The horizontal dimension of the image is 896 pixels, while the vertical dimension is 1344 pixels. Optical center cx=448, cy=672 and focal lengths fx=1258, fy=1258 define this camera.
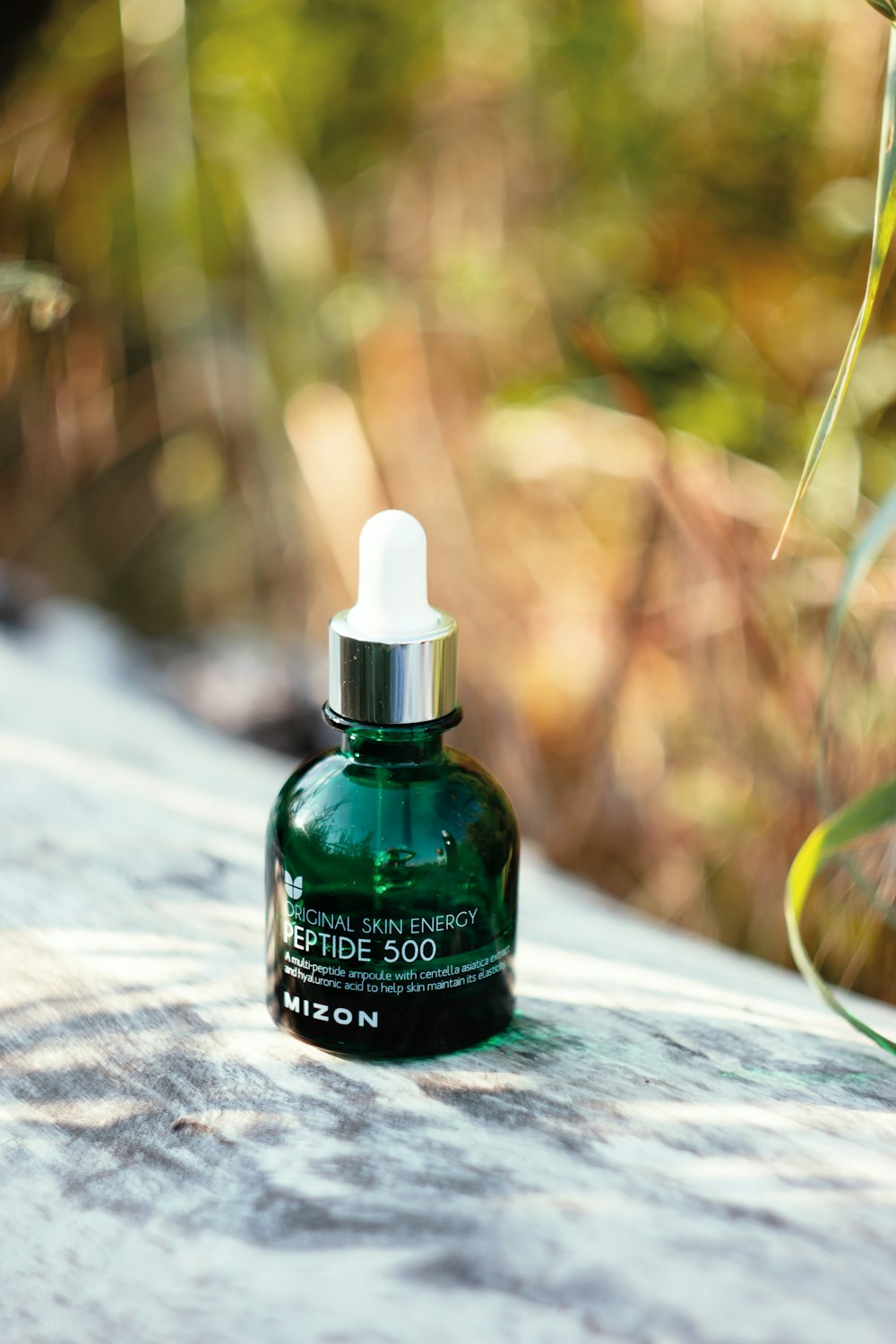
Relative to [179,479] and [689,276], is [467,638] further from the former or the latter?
[179,479]

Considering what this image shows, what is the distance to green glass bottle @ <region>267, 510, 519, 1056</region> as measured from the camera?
551mm

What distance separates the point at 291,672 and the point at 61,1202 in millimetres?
976

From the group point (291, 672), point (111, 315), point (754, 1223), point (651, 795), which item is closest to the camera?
point (754, 1223)

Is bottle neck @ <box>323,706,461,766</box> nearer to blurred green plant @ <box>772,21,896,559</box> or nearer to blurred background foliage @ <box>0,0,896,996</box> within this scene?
blurred green plant @ <box>772,21,896,559</box>

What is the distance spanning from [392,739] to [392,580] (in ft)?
0.24

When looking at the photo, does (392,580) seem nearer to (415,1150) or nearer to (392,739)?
(392,739)

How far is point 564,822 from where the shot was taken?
1295 mm

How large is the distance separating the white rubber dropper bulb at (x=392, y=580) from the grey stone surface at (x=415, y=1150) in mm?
199

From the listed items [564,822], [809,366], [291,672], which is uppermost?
[809,366]

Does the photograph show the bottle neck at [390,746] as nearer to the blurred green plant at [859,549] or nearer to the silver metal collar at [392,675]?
the silver metal collar at [392,675]

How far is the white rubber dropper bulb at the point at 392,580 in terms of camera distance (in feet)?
1.79

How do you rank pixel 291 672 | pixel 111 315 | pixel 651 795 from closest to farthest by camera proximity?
1. pixel 651 795
2. pixel 291 672
3. pixel 111 315

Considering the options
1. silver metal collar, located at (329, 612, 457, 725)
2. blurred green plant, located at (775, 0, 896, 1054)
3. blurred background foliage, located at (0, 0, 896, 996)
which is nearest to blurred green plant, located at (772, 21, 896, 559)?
blurred green plant, located at (775, 0, 896, 1054)

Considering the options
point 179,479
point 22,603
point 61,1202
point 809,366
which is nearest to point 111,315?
point 179,479
